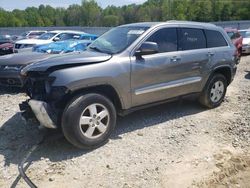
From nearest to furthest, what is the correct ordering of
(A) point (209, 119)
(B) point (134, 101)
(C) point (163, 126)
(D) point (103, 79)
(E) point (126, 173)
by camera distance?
1. (E) point (126, 173)
2. (D) point (103, 79)
3. (B) point (134, 101)
4. (C) point (163, 126)
5. (A) point (209, 119)

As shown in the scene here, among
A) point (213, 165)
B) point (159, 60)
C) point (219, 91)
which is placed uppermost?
point (159, 60)

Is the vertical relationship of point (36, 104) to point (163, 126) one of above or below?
above

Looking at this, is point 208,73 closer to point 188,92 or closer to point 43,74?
point 188,92

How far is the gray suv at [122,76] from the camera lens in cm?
397

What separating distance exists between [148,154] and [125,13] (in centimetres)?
8458

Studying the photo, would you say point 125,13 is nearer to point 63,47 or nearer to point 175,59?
point 63,47

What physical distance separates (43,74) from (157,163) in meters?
1.94

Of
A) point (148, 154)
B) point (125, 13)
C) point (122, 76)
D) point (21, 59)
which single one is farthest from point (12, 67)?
point (125, 13)

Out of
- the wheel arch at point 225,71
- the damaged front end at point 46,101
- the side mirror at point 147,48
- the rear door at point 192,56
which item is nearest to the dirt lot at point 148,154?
the damaged front end at point 46,101

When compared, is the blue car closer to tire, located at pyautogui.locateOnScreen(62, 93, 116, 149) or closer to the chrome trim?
the chrome trim

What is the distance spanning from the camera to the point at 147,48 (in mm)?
4582

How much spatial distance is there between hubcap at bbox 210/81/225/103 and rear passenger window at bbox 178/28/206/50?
89 centimetres

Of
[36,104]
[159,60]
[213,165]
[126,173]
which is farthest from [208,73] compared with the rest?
[36,104]

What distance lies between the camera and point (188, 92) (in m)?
5.51
